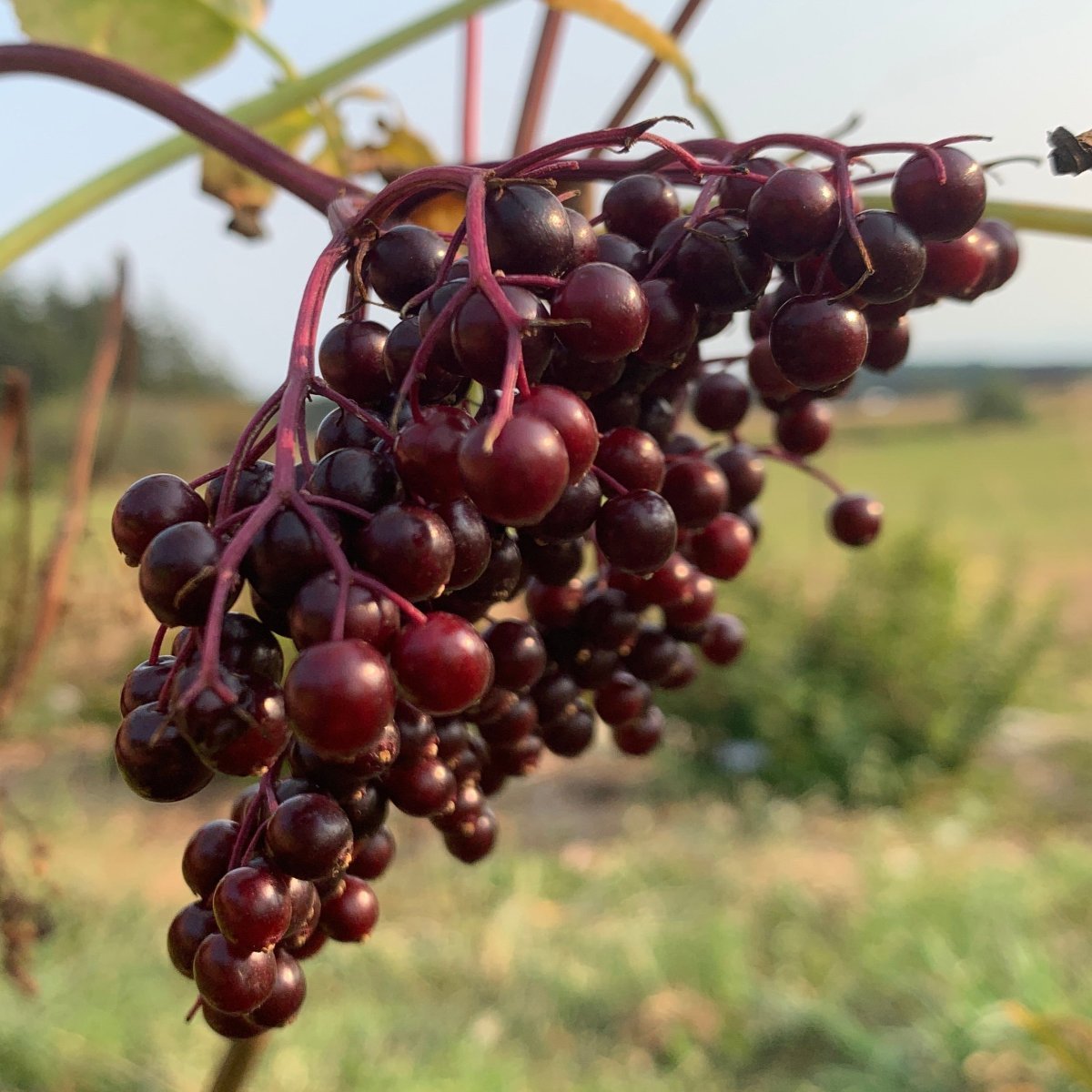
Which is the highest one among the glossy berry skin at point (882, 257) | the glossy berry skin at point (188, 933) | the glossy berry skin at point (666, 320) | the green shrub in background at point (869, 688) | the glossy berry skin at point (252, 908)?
the glossy berry skin at point (882, 257)

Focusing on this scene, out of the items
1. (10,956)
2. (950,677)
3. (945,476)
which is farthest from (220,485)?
(945,476)

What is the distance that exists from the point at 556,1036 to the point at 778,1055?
522 millimetres

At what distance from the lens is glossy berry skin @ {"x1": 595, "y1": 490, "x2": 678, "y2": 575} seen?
0.40 m

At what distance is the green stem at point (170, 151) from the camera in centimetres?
66

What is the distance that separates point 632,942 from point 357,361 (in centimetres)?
289

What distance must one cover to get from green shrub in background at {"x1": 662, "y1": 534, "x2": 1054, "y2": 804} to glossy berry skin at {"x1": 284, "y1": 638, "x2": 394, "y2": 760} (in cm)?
431

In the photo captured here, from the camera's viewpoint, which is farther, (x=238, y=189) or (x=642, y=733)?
(x=238, y=189)

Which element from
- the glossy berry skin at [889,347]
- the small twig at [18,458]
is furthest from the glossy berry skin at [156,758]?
the small twig at [18,458]

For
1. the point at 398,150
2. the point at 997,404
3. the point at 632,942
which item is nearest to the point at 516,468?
the point at 398,150

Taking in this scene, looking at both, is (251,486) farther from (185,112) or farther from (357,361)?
(185,112)

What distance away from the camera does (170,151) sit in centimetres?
69

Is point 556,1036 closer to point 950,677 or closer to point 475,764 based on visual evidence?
point 475,764

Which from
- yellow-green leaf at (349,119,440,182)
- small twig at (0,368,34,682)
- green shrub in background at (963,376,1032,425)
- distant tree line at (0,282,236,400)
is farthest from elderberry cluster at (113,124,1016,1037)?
green shrub in background at (963,376,1032,425)

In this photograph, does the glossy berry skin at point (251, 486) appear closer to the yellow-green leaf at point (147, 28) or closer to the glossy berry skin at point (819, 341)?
the glossy berry skin at point (819, 341)
